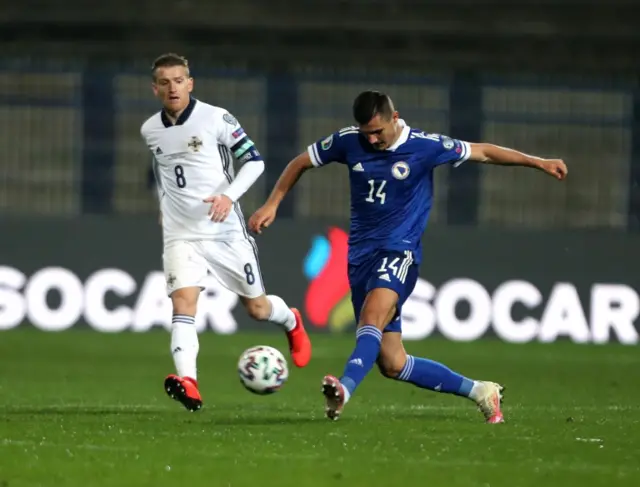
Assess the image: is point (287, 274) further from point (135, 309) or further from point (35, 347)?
point (35, 347)

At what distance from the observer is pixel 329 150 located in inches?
338

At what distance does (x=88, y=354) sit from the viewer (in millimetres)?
13898

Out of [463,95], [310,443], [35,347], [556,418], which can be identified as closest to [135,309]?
[35,347]

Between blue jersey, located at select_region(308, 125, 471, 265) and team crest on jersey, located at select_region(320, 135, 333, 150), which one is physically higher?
team crest on jersey, located at select_region(320, 135, 333, 150)

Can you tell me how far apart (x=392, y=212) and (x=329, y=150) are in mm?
491

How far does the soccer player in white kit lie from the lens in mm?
8977

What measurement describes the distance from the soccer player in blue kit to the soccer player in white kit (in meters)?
0.69

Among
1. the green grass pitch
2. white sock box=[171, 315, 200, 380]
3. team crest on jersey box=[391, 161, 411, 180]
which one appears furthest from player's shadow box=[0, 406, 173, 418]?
team crest on jersey box=[391, 161, 411, 180]

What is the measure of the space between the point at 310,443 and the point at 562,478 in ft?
4.64

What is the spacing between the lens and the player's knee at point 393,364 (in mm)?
8398

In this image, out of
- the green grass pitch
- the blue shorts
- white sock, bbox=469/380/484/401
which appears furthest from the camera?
white sock, bbox=469/380/484/401

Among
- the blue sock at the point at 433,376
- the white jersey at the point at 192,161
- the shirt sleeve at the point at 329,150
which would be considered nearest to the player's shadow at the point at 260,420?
the blue sock at the point at 433,376

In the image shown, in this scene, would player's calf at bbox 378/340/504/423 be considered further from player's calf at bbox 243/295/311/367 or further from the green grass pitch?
player's calf at bbox 243/295/311/367

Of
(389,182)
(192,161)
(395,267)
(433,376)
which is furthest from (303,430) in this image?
(192,161)
